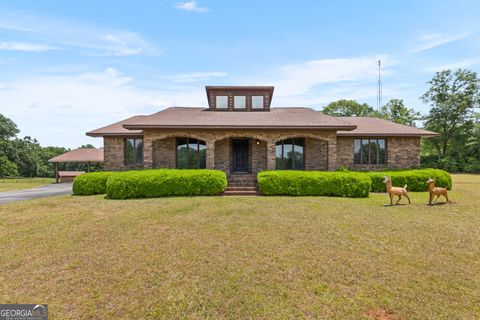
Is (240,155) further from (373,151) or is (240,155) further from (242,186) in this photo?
(373,151)

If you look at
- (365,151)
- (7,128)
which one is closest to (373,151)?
(365,151)

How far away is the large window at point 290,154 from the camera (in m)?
15.4

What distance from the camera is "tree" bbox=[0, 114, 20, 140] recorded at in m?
43.7

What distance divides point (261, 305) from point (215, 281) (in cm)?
92

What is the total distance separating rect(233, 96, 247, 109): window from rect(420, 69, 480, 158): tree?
32271 mm

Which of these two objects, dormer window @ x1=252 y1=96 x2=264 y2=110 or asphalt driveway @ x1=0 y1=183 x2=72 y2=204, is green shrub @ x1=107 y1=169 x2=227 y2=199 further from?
dormer window @ x1=252 y1=96 x2=264 y2=110

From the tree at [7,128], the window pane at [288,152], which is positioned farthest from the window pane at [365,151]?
the tree at [7,128]

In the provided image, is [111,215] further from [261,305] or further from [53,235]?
[261,305]

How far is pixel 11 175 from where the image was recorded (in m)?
38.2

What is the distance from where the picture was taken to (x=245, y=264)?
4.29 m

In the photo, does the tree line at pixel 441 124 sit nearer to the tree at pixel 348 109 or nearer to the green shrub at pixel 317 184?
the tree at pixel 348 109

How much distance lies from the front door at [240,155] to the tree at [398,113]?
3495 cm

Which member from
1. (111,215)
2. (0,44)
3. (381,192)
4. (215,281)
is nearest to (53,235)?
(111,215)

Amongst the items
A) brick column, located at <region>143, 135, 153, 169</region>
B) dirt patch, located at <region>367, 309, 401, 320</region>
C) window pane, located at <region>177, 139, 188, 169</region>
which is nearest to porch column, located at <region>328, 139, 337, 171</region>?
window pane, located at <region>177, 139, 188, 169</region>
